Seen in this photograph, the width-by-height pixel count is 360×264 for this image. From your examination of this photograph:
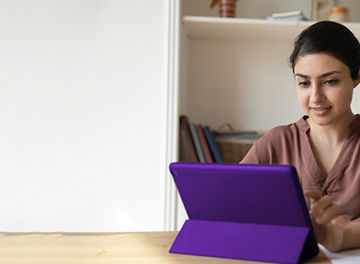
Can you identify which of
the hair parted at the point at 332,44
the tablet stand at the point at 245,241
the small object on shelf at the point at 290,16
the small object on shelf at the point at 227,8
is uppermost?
the small object on shelf at the point at 227,8

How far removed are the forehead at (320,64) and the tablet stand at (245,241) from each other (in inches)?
21.4

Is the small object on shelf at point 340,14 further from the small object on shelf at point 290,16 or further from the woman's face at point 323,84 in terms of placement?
the woman's face at point 323,84

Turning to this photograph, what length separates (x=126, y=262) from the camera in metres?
0.96

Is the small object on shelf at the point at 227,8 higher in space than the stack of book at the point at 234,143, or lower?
higher

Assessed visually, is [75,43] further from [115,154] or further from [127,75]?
[115,154]

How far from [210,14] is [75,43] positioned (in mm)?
754

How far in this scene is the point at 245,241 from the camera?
0.99 m

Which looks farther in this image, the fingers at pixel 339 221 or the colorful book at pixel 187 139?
the colorful book at pixel 187 139

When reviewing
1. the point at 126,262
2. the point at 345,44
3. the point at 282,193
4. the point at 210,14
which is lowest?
the point at 126,262

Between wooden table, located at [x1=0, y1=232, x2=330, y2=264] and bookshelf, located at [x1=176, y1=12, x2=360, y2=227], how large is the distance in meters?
1.69

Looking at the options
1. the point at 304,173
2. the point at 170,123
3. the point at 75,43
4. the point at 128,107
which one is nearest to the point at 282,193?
the point at 304,173

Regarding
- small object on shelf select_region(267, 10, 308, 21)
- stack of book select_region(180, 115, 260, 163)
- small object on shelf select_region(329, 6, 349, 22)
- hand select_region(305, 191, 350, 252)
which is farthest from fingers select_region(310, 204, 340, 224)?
small object on shelf select_region(329, 6, 349, 22)

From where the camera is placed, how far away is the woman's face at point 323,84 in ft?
4.47

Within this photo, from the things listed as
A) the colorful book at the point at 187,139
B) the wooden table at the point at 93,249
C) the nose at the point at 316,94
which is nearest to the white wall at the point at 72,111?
the colorful book at the point at 187,139
